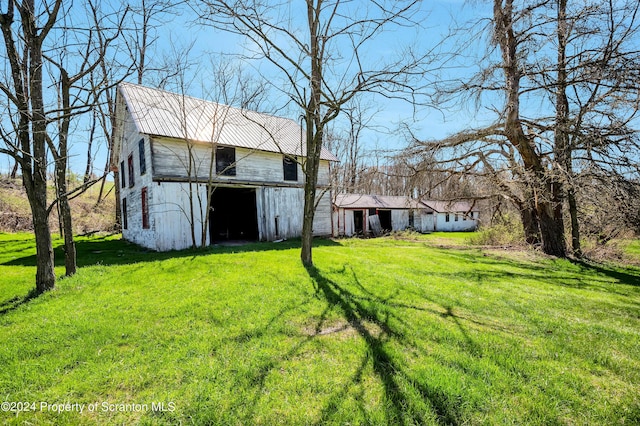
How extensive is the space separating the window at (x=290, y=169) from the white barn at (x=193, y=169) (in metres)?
0.05

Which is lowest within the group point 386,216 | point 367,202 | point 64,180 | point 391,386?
point 391,386

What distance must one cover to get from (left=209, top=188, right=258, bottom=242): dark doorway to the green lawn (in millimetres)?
11973

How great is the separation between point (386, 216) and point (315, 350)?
25.2m

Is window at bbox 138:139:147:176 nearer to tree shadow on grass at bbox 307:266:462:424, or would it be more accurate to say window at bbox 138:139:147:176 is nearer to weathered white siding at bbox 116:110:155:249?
weathered white siding at bbox 116:110:155:249

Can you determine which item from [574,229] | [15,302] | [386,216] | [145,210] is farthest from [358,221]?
[15,302]

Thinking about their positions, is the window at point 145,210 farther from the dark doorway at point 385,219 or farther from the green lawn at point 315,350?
the dark doorway at point 385,219

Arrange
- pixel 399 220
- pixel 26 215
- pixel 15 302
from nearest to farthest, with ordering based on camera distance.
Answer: pixel 15 302 < pixel 26 215 < pixel 399 220

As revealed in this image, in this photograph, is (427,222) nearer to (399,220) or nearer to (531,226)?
(399,220)

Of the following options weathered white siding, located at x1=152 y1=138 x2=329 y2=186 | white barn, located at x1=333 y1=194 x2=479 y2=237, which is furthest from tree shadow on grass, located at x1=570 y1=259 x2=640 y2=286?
weathered white siding, located at x1=152 y1=138 x2=329 y2=186

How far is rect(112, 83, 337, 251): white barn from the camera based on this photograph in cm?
1150

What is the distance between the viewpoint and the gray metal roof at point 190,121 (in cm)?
1177

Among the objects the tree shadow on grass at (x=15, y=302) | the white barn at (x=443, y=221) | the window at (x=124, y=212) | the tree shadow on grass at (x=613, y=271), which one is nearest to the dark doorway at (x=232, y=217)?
the window at (x=124, y=212)

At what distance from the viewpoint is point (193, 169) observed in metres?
12.5

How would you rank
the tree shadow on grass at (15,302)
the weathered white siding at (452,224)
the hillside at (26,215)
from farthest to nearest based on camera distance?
the weathered white siding at (452,224) < the hillside at (26,215) < the tree shadow on grass at (15,302)
